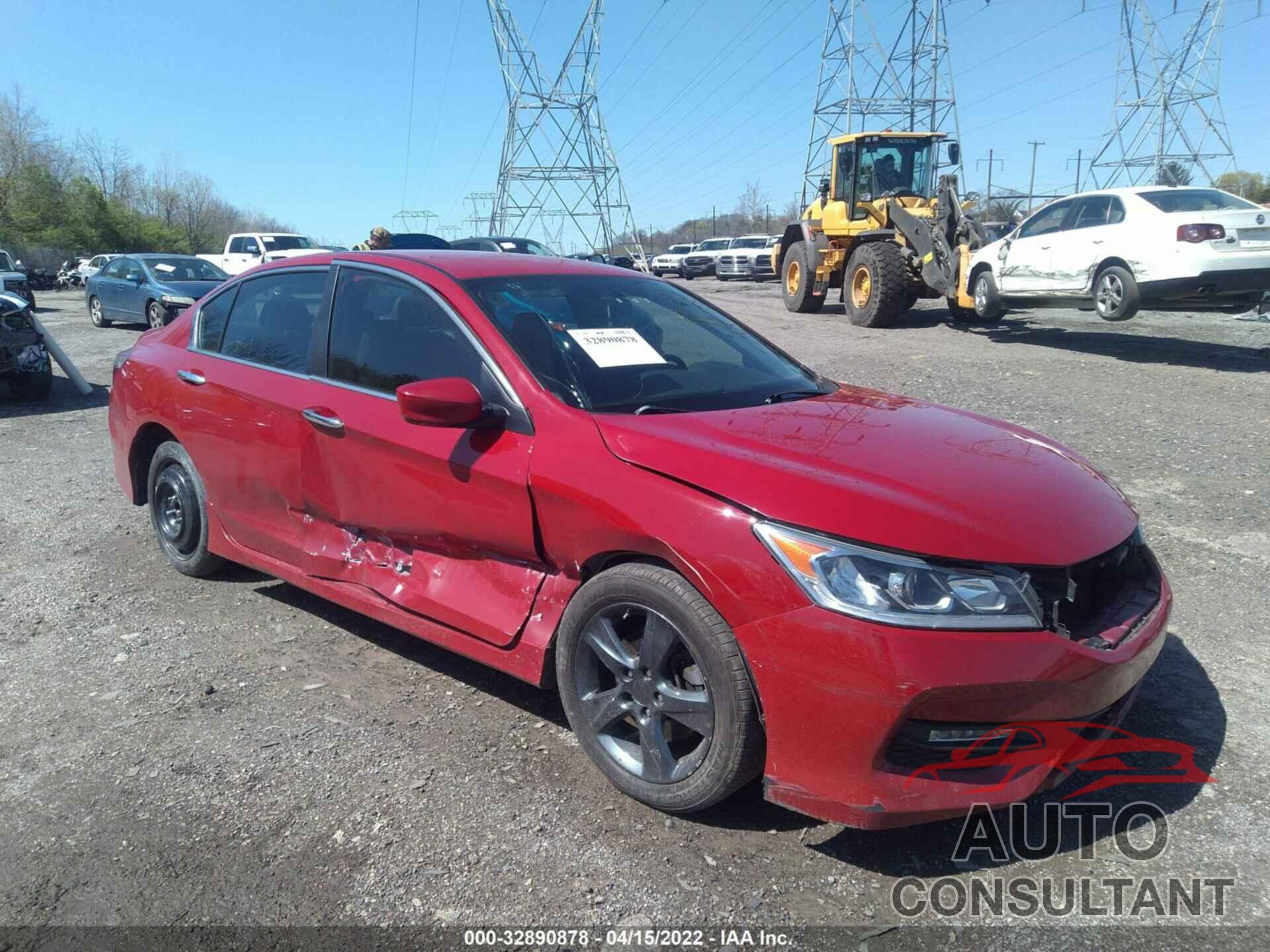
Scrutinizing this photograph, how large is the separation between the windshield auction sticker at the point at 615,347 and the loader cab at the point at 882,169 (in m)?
13.7

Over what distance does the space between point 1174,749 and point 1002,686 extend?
1.24m

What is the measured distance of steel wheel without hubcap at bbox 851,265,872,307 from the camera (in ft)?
51.4

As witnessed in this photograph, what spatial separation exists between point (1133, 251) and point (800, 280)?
7597mm

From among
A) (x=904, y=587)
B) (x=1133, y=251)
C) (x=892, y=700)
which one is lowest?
(x=892, y=700)

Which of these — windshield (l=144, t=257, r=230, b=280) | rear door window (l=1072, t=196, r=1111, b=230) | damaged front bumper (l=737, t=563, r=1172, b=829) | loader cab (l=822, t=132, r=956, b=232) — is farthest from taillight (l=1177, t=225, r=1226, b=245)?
windshield (l=144, t=257, r=230, b=280)

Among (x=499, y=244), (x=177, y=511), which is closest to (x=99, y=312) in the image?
(x=499, y=244)

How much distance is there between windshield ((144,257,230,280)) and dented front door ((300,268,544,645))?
51.7 ft

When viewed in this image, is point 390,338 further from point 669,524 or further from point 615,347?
point 669,524

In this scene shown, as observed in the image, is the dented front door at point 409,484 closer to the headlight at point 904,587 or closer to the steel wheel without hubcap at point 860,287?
the headlight at point 904,587

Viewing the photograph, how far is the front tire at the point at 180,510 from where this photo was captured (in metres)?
4.54

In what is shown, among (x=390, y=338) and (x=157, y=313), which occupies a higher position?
(x=390, y=338)

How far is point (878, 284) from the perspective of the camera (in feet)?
48.6

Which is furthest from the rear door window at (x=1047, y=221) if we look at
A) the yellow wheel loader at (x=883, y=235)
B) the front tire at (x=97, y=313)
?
the front tire at (x=97, y=313)

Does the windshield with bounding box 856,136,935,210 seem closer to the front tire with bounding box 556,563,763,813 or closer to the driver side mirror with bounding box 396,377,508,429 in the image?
the driver side mirror with bounding box 396,377,508,429
